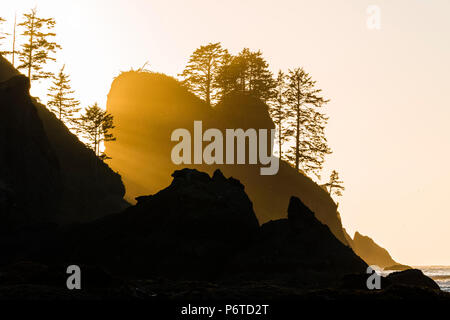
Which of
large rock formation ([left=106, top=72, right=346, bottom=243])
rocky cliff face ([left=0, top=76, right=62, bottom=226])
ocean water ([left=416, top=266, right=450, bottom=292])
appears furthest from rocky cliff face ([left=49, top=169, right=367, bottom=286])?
large rock formation ([left=106, top=72, right=346, bottom=243])

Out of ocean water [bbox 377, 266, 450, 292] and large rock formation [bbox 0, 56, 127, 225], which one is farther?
ocean water [bbox 377, 266, 450, 292]

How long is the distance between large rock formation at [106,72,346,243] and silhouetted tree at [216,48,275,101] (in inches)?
105

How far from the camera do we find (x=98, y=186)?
190 ft

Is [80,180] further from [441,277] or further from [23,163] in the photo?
[441,277]

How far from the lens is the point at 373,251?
602 ft

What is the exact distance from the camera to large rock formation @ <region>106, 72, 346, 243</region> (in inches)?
2913

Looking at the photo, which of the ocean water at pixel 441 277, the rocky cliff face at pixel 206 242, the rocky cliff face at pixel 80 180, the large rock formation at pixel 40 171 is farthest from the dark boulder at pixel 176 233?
the ocean water at pixel 441 277

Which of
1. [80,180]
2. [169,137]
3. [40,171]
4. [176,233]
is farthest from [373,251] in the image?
[176,233]

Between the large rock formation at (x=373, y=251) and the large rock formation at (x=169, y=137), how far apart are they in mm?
103925

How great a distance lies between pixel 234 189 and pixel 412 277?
12261 millimetres

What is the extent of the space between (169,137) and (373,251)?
119 m

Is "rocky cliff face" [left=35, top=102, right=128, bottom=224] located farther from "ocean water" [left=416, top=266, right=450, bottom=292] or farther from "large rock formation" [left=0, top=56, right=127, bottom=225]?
"ocean water" [left=416, top=266, right=450, bottom=292]
